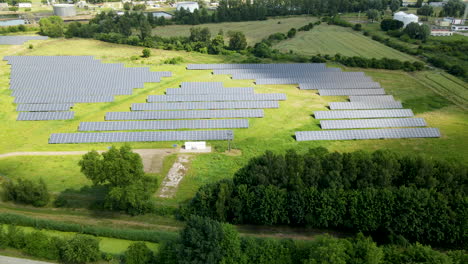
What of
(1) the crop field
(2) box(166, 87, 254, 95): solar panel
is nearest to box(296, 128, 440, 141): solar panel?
(2) box(166, 87, 254, 95): solar panel

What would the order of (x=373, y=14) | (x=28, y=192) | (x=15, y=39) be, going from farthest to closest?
(x=373, y=14), (x=15, y=39), (x=28, y=192)

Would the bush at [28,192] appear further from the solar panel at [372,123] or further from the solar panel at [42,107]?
the solar panel at [372,123]

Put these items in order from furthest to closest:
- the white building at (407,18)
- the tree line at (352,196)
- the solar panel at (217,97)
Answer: the white building at (407,18) < the solar panel at (217,97) < the tree line at (352,196)

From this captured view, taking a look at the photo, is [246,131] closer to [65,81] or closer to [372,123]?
[372,123]

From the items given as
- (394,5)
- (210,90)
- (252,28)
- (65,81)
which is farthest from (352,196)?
(394,5)

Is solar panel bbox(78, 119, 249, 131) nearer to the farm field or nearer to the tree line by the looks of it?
the farm field

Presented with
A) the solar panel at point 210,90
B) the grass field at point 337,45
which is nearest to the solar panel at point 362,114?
the solar panel at point 210,90
